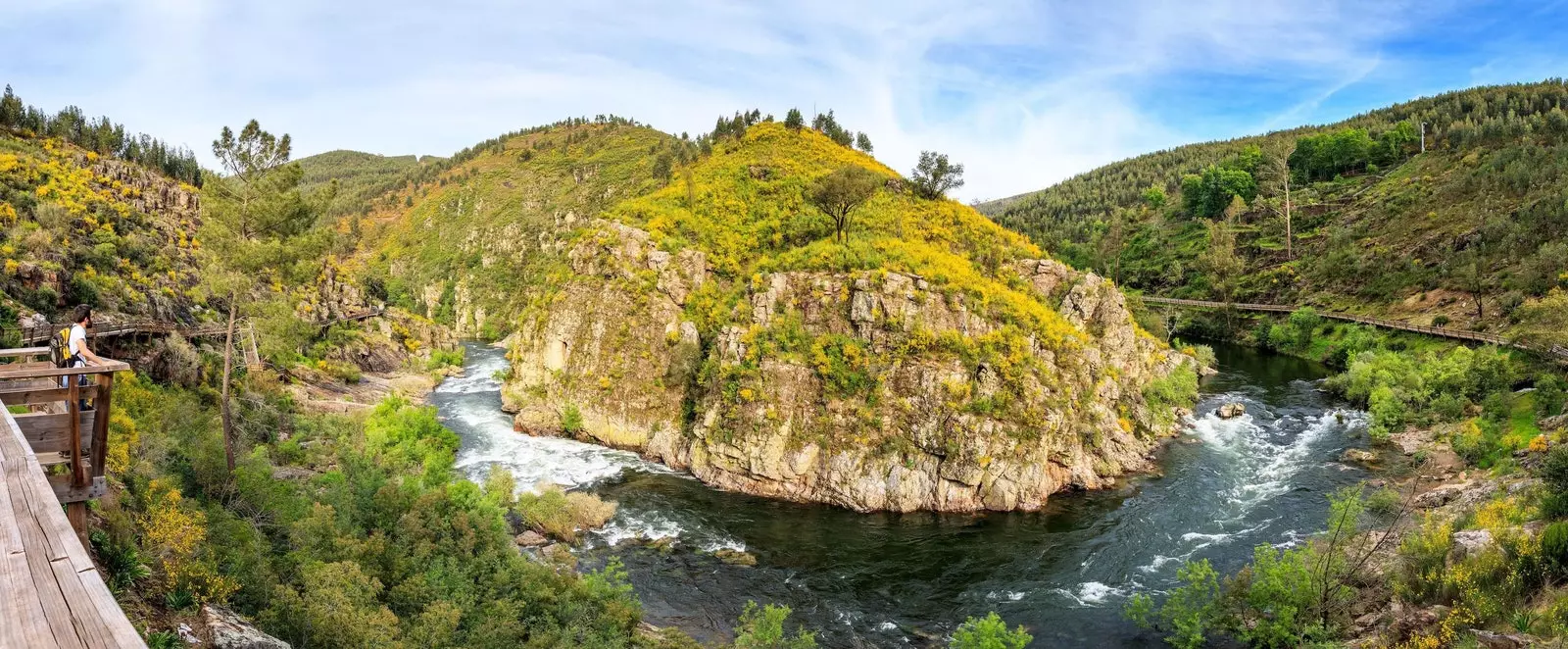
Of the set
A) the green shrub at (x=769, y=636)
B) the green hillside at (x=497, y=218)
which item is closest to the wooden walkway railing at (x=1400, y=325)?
the green shrub at (x=769, y=636)

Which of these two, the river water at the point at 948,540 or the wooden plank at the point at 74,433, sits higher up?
the wooden plank at the point at 74,433

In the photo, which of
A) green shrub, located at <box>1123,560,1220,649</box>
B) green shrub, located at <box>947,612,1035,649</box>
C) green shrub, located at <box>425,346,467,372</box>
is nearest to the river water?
green shrub, located at <box>1123,560,1220,649</box>

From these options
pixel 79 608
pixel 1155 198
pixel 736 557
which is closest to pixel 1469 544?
pixel 736 557

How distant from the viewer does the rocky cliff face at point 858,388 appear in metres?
33.1

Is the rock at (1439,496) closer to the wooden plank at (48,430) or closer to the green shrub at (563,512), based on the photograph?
the green shrub at (563,512)

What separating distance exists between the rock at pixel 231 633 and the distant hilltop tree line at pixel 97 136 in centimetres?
7743

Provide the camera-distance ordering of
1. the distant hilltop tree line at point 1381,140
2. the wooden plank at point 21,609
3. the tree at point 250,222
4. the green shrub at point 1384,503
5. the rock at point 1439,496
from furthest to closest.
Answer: the distant hilltop tree line at point 1381,140 < the rock at point 1439,496 < the green shrub at point 1384,503 < the tree at point 250,222 < the wooden plank at point 21,609

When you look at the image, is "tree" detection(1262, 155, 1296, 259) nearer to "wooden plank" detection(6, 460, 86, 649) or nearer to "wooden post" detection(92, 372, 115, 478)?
"wooden post" detection(92, 372, 115, 478)

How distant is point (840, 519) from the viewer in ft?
103

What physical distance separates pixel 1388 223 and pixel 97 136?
14049 cm

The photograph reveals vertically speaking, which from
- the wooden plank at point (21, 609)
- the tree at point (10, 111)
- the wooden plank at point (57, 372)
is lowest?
the wooden plank at point (21, 609)

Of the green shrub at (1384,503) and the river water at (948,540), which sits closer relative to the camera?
the river water at (948,540)

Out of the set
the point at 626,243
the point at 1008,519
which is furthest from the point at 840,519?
the point at 626,243

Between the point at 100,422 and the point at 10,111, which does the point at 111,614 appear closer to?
the point at 100,422
